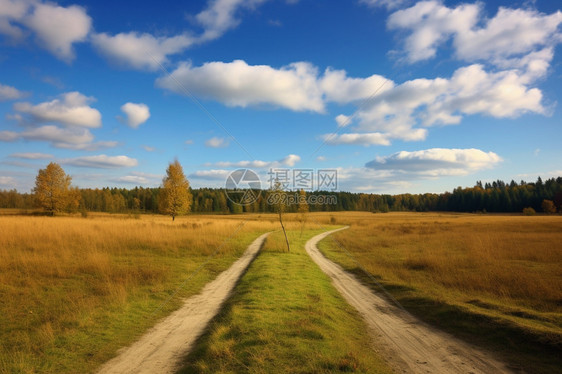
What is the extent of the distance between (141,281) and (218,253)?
29.8 ft

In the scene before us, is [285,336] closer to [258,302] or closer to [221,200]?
[258,302]

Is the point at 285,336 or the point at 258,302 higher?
the point at 285,336

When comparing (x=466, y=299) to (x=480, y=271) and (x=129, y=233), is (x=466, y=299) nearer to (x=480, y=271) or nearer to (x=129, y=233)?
(x=480, y=271)

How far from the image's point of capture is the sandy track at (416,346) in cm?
644

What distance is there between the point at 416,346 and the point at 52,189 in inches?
2255

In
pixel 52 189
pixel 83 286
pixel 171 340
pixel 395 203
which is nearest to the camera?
pixel 171 340

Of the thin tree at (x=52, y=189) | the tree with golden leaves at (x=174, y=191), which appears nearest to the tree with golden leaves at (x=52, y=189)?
the thin tree at (x=52, y=189)

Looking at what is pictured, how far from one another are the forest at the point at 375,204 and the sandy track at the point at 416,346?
7551 cm

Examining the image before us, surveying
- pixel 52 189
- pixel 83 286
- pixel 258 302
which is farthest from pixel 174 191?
pixel 258 302

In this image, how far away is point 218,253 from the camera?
22.8m

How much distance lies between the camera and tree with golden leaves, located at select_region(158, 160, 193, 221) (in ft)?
149

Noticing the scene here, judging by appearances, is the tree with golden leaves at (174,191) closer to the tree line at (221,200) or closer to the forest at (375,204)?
the tree line at (221,200)

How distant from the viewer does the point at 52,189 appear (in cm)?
4797

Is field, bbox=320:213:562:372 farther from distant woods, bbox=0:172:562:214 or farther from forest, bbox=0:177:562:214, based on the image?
forest, bbox=0:177:562:214
